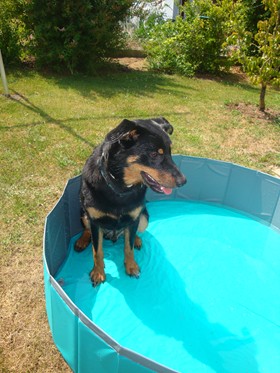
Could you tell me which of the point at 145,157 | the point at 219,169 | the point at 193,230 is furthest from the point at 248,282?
the point at 145,157

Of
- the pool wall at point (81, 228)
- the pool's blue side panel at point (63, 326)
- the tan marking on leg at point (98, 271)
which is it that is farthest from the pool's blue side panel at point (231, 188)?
the pool's blue side panel at point (63, 326)

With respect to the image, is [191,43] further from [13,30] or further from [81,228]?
[81,228]

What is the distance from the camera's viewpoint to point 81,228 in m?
4.61

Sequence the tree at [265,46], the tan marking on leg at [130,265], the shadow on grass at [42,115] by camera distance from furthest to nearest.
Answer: the tree at [265,46]
the shadow on grass at [42,115]
the tan marking on leg at [130,265]

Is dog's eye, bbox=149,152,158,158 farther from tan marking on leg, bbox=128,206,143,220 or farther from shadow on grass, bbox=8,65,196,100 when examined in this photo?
shadow on grass, bbox=8,65,196,100

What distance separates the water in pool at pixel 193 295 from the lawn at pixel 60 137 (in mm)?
575

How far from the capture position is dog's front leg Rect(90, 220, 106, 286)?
3.54 m

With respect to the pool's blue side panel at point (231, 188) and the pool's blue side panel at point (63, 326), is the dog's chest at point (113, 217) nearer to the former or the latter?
the pool's blue side panel at point (63, 326)

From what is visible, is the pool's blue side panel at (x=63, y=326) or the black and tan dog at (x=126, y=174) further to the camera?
the black and tan dog at (x=126, y=174)

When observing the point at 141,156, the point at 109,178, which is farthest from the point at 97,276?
the point at 141,156

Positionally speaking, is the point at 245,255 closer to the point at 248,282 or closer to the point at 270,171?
the point at 248,282

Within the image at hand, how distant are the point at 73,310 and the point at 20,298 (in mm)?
1241

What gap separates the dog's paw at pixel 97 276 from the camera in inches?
148

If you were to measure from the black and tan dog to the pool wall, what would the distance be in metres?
0.55
